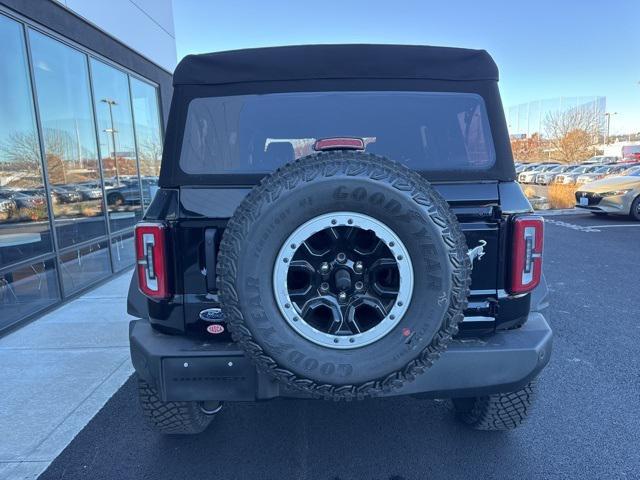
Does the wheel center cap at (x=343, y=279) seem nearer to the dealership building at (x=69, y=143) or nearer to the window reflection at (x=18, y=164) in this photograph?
the dealership building at (x=69, y=143)

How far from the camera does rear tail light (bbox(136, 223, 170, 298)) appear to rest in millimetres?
1924

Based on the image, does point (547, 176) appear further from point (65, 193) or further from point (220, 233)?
point (220, 233)

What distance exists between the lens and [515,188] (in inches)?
80.4

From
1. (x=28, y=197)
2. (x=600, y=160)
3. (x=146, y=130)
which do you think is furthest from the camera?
(x=600, y=160)

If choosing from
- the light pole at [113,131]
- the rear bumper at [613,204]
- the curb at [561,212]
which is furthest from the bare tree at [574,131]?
the light pole at [113,131]

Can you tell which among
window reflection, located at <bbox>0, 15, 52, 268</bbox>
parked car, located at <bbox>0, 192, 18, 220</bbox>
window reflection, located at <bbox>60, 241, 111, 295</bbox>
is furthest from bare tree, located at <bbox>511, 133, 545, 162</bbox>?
parked car, located at <bbox>0, 192, 18, 220</bbox>

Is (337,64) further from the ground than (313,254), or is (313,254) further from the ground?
(337,64)

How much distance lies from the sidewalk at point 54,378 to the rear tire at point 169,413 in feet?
1.92

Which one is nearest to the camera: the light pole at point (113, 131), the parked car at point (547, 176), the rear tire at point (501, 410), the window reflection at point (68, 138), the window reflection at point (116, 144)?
the rear tire at point (501, 410)

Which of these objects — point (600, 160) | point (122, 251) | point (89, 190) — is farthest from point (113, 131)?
point (600, 160)

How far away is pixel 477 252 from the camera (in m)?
1.92

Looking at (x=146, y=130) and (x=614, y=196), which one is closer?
(x=146, y=130)

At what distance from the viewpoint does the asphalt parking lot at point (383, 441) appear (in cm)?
224

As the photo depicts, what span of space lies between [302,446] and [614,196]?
11.3m
